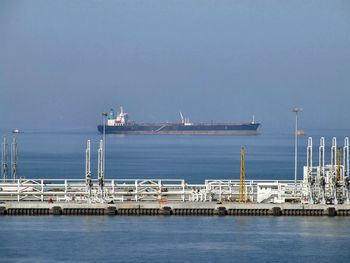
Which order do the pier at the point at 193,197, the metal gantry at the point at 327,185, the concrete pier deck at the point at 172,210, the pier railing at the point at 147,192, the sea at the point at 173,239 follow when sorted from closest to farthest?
the sea at the point at 173,239 < the concrete pier deck at the point at 172,210 < the pier at the point at 193,197 < the metal gantry at the point at 327,185 < the pier railing at the point at 147,192

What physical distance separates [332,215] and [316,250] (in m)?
11.6

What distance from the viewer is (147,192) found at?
76.9 metres

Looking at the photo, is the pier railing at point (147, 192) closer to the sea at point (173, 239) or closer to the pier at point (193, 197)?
the pier at point (193, 197)

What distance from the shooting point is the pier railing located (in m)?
76.4

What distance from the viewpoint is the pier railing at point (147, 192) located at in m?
76.4

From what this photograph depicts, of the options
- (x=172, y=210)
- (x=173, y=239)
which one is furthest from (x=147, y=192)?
(x=173, y=239)

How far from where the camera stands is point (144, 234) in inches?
2616

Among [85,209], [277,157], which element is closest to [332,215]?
[85,209]

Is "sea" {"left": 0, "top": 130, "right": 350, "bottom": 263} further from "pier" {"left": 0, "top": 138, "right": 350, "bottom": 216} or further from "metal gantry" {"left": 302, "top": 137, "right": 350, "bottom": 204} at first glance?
"metal gantry" {"left": 302, "top": 137, "right": 350, "bottom": 204}

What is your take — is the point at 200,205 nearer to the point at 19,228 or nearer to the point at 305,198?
the point at 305,198

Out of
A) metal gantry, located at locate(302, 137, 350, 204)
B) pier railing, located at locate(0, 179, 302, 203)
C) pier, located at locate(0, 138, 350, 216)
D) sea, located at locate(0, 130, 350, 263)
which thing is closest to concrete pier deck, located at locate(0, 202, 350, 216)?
pier, located at locate(0, 138, 350, 216)

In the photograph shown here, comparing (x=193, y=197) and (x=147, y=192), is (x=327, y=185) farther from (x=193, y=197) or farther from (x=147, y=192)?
(x=147, y=192)

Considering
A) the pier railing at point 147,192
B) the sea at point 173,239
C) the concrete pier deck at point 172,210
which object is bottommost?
the sea at point 173,239

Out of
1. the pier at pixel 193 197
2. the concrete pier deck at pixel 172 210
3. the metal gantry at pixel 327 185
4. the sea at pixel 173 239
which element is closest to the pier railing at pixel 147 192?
the pier at pixel 193 197
